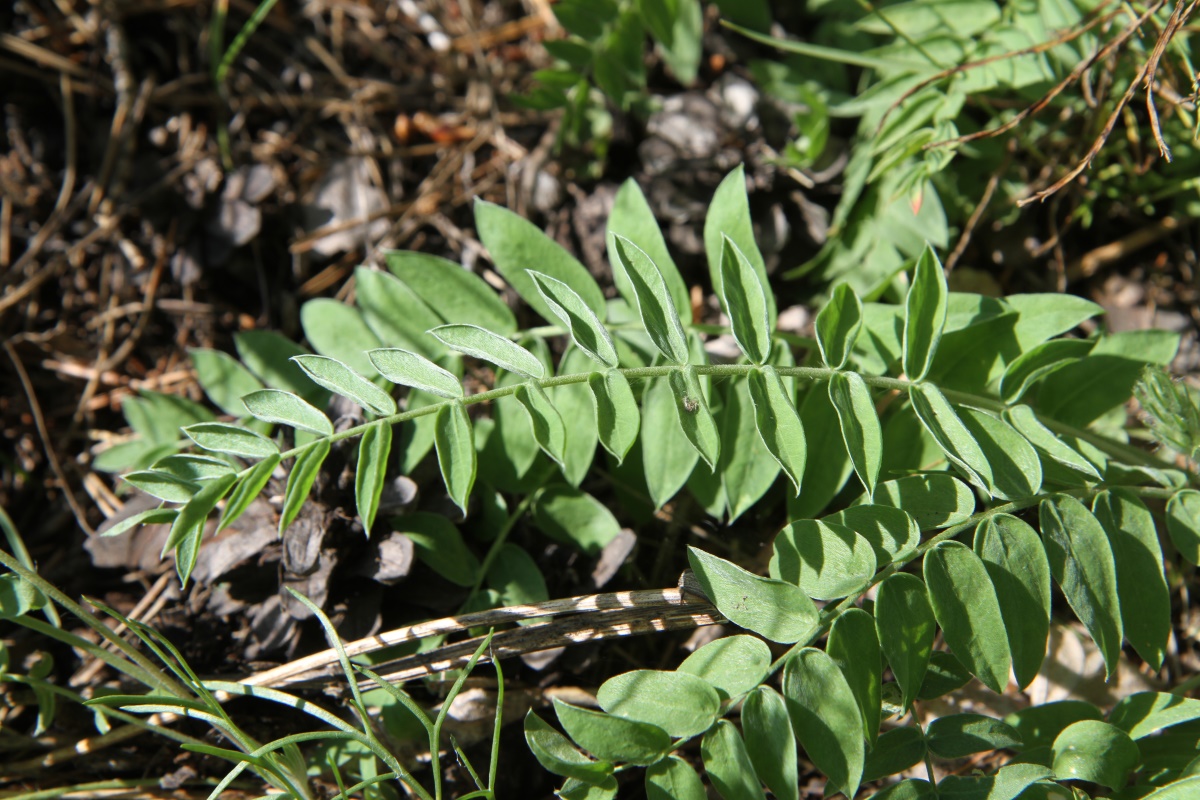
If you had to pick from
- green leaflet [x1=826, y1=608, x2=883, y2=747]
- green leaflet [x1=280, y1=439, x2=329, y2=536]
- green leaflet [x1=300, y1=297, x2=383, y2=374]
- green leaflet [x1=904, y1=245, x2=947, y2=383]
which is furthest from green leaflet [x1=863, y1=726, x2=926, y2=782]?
green leaflet [x1=300, y1=297, x2=383, y2=374]

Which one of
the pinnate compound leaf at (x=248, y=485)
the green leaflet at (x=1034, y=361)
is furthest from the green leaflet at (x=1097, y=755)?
the pinnate compound leaf at (x=248, y=485)

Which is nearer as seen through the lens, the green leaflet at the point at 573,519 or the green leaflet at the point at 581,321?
the green leaflet at the point at 581,321

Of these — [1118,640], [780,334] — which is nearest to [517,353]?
[780,334]

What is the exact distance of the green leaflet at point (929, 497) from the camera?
1666mm

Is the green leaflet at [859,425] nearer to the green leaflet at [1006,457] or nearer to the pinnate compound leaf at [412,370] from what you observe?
the green leaflet at [1006,457]

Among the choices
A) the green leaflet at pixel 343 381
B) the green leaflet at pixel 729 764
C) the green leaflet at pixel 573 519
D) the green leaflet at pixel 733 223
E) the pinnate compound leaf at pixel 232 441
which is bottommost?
the green leaflet at pixel 729 764

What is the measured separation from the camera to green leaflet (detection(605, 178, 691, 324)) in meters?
2.06

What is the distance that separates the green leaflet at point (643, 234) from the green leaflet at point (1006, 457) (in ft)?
2.34

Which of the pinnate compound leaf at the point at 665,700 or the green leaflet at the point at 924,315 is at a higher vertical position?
the green leaflet at the point at 924,315

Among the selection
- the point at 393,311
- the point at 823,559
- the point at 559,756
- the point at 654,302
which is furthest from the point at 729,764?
the point at 393,311

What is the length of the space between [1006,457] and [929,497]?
17cm

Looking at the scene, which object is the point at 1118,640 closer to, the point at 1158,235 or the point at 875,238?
the point at 875,238

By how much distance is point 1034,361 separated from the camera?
185 cm

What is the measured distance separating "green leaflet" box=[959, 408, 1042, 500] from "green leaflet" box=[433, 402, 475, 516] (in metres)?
0.97
